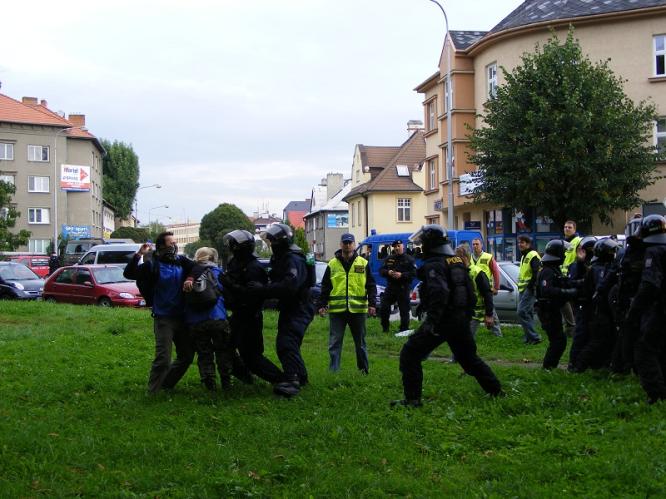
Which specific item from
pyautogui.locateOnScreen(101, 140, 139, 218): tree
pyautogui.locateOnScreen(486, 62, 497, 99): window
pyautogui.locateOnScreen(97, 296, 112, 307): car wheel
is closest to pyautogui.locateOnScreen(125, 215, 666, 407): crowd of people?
pyautogui.locateOnScreen(97, 296, 112, 307): car wheel

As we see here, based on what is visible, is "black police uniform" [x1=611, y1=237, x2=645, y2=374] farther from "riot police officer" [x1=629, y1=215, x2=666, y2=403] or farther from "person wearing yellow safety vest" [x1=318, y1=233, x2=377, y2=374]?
"person wearing yellow safety vest" [x1=318, y1=233, x2=377, y2=374]

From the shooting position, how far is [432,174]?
44.5 m

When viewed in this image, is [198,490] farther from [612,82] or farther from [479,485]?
[612,82]

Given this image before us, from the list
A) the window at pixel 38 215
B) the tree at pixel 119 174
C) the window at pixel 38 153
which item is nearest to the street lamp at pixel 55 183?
the window at pixel 38 153

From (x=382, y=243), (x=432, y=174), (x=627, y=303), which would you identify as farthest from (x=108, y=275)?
(x=432, y=174)

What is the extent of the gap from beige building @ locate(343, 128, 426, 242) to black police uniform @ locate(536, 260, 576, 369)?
2119 inches

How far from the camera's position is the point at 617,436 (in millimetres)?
6527

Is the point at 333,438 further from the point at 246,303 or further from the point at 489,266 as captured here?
the point at 489,266

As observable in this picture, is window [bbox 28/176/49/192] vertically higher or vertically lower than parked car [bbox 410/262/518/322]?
higher

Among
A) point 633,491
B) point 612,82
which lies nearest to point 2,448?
point 633,491

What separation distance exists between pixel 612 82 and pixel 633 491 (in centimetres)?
2489

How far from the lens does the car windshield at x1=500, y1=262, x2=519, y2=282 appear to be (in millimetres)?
17778

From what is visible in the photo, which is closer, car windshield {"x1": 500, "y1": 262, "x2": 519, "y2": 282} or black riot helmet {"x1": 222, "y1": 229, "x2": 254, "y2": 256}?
black riot helmet {"x1": 222, "y1": 229, "x2": 254, "y2": 256}

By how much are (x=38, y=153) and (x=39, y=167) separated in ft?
4.02
